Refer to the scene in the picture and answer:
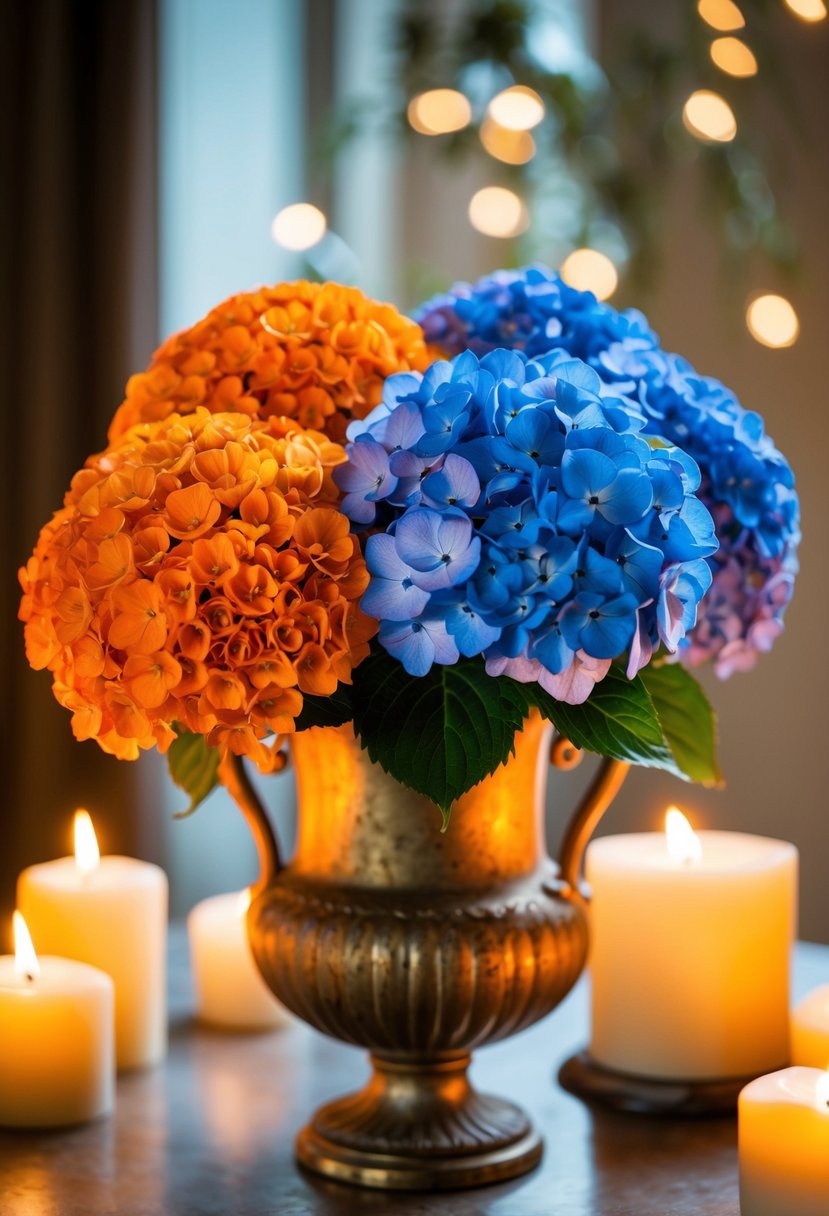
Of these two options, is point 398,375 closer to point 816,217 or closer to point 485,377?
point 485,377

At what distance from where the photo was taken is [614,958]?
0.80 meters

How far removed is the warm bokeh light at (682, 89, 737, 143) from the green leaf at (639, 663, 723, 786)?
3.78ft

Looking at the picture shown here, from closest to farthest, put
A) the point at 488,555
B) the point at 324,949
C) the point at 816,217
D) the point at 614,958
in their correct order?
the point at 488,555 < the point at 324,949 < the point at 614,958 < the point at 816,217

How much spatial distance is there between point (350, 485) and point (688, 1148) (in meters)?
0.37

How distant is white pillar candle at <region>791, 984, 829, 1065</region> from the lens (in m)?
0.74

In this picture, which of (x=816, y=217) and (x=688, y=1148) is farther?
(x=816, y=217)

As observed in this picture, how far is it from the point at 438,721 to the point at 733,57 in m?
1.31

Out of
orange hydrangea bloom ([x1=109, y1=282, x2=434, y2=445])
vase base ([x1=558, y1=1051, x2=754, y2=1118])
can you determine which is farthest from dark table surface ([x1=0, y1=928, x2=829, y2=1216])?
orange hydrangea bloom ([x1=109, y1=282, x2=434, y2=445])

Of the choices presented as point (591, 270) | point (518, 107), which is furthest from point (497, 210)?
point (518, 107)

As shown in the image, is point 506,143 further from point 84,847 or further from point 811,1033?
point 811,1033

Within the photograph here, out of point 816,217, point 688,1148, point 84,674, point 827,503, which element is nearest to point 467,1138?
point 688,1148

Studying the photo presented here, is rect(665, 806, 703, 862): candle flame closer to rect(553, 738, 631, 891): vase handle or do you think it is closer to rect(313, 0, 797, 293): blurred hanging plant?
rect(553, 738, 631, 891): vase handle

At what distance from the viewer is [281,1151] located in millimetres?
708

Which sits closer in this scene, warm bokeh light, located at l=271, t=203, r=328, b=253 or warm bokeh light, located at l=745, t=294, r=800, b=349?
warm bokeh light, located at l=745, t=294, r=800, b=349
